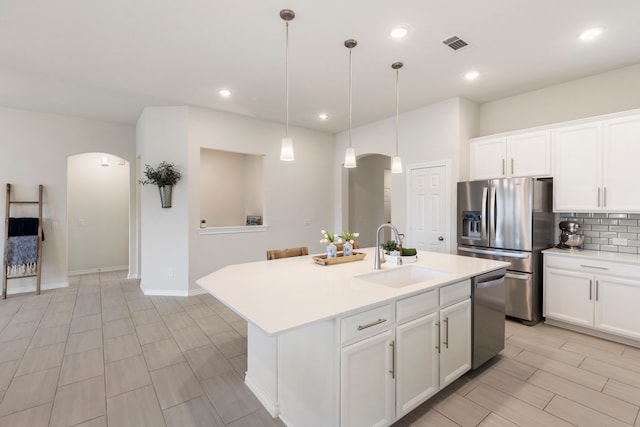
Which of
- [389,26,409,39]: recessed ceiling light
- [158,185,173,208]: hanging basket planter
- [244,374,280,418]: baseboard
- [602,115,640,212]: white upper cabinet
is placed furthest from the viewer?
[158,185,173,208]: hanging basket planter

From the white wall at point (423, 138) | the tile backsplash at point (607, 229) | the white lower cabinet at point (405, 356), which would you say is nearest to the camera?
the white lower cabinet at point (405, 356)

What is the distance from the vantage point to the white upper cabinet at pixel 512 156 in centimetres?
356

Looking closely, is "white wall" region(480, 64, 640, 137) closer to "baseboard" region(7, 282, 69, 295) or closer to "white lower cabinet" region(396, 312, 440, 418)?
"white lower cabinet" region(396, 312, 440, 418)

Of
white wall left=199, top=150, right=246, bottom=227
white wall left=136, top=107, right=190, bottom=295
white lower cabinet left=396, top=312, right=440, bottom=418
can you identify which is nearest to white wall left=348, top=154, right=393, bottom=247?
white wall left=199, top=150, right=246, bottom=227

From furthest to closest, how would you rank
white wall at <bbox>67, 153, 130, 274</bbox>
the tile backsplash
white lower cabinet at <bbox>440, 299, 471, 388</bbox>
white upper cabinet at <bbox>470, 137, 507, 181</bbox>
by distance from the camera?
white wall at <bbox>67, 153, 130, 274</bbox>
white upper cabinet at <bbox>470, 137, 507, 181</bbox>
the tile backsplash
white lower cabinet at <bbox>440, 299, 471, 388</bbox>

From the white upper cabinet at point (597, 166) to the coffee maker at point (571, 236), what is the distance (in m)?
0.29

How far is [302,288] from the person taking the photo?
1.91 meters

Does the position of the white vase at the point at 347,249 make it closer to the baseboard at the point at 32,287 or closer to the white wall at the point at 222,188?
the white wall at the point at 222,188

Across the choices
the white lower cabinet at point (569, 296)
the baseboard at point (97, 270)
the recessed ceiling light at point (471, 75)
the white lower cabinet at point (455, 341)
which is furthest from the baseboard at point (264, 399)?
the baseboard at point (97, 270)

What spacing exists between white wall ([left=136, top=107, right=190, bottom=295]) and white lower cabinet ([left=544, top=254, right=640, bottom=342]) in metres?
4.86

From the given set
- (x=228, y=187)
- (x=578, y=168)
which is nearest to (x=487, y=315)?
(x=578, y=168)

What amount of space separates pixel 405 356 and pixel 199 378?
1689 millimetres

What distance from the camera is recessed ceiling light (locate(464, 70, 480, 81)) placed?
342 cm

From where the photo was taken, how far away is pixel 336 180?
6242 mm
